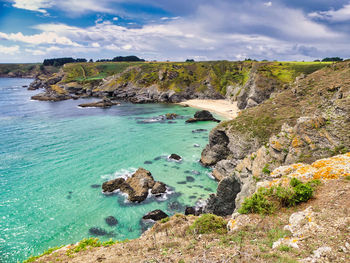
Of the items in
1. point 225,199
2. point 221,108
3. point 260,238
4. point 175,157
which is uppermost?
point 221,108

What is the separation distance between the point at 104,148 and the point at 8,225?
80.5 feet

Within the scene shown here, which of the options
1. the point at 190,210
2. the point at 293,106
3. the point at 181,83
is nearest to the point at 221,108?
the point at 181,83

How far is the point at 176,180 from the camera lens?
34125 mm

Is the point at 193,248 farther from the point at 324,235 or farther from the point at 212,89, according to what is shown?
the point at 212,89

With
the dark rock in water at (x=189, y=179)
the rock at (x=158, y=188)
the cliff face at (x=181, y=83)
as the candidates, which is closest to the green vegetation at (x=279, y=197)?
the rock at (x=158, y=188)

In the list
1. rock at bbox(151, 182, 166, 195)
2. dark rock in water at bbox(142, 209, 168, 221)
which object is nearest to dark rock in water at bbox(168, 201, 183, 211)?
dark rock in water at bbox(142, 209, 168, 221)

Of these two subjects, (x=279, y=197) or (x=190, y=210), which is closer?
(x=279, y=197)

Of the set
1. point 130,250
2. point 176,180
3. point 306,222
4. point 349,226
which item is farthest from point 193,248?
point 176,180

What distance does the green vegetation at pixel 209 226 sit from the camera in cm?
1139

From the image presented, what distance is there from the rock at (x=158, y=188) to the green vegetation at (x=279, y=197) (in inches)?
770

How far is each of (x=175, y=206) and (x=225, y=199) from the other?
7.22 metres

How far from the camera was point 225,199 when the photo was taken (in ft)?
79.8

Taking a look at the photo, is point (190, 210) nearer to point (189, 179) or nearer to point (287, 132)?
point (189, 179)

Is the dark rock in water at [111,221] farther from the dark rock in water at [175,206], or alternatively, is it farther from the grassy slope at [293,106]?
the grassy slope at [293,106]
